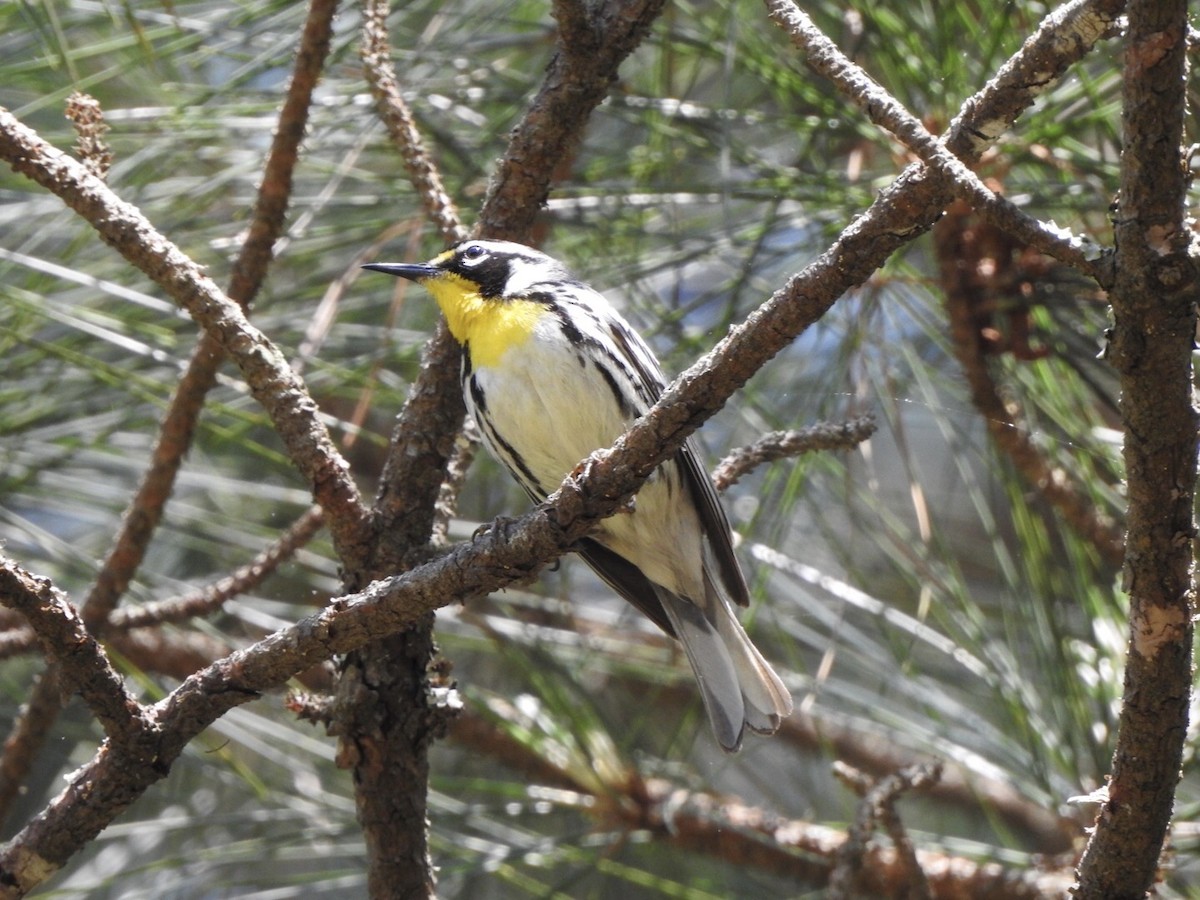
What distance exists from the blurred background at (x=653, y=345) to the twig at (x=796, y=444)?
49 cm

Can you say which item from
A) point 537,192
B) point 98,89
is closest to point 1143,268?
point 537,192

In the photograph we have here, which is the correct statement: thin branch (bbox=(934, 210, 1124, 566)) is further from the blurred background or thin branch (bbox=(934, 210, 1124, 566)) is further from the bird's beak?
the bird's beak

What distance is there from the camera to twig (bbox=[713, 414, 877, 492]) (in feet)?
4.26

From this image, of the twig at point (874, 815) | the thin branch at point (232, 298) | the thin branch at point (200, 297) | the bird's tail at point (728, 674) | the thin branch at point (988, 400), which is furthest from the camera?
the thin branch at point (988, 400)

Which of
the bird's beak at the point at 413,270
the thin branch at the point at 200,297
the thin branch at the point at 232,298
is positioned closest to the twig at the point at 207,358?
the thin branch at the point at 232,298

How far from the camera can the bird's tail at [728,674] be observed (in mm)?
1731

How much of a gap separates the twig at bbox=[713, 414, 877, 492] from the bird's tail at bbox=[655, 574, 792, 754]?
412 mm

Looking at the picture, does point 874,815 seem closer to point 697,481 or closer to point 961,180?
point 697,481

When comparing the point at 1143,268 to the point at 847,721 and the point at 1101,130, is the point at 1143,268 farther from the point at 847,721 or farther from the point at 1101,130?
the point at 847,721

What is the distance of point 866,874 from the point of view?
2.02 meters

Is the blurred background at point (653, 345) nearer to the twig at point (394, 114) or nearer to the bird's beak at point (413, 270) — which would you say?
the bird's beak at point (413, 270)

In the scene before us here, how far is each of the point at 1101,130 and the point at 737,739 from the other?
981 millimetres

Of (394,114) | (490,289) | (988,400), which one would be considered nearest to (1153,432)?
(394,114)

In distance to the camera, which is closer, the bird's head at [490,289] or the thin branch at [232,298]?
the thin branch at [232,298]
